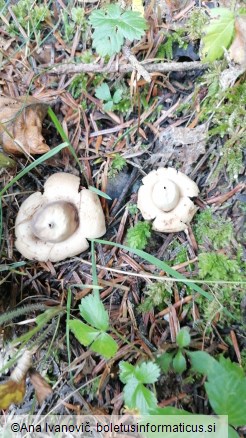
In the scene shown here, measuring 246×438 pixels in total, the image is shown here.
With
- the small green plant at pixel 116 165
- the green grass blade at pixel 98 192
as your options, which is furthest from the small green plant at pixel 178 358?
the small green plant at pixel 116 165

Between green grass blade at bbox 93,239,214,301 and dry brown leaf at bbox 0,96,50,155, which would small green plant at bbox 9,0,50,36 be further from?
green grass blade at bbox 93,239,214,301

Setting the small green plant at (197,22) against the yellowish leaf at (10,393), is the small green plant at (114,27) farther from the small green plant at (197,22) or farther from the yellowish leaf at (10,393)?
the yellowish leaf at (10,393)

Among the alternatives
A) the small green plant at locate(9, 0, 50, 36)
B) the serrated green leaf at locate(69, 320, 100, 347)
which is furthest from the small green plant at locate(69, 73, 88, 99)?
the serrated green leaf at locate(69, 320, 100, 347)

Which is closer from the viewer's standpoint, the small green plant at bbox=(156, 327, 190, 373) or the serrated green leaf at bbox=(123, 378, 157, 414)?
the serrated green leaf at bbox=(123, 378, 157, 414)

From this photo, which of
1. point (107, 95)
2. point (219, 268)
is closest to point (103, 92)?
point (107, 95)

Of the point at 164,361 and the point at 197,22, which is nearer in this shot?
the point at 164,361

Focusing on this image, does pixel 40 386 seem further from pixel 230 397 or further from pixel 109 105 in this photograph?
pixel 109 105
